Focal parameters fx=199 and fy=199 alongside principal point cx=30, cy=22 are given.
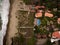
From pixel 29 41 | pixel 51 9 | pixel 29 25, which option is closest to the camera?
pixel 29 41

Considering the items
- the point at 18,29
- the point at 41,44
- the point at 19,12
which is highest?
the point at 19,12

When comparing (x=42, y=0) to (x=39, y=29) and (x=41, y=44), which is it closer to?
(x=39, y=29)

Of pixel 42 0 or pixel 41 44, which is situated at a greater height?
pixel 42 0

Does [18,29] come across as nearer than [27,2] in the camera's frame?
Yes

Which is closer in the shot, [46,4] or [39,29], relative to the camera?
[39,29]

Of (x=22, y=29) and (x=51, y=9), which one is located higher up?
(x=51, y=9)

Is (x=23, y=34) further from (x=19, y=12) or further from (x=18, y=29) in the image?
(x=19, y=12)

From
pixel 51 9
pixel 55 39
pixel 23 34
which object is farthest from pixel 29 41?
pixel 51 9

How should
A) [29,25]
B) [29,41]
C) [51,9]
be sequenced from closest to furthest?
1. [29,41]
2. [29,25]
3. [51,9]

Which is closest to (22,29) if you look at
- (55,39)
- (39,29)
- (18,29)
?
(18,29)
